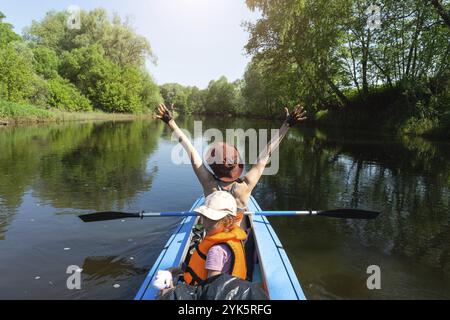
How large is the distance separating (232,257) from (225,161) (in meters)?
1.12

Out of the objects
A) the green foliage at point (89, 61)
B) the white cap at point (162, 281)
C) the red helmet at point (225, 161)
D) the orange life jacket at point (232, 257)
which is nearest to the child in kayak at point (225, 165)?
the red helmet at point (225, 161)

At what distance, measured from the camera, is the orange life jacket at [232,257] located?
2809mm

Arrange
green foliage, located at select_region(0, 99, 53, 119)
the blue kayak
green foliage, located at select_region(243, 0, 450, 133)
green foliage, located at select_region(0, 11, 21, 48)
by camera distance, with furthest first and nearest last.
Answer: green foliage, located at select_region(0, 11, 21, 48), green foliage, located at select_region(0, 99, 53, 119), green foliage, located at select_region(243, 0, 450, 133), the blue kayak

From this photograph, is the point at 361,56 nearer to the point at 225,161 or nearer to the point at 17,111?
the point at 17,111

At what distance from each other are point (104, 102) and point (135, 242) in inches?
1890

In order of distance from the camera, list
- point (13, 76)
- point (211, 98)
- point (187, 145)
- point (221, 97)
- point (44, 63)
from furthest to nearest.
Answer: point (211, 98), point (221, 97), point (44, 63), point (13, 76), point (187, 145)

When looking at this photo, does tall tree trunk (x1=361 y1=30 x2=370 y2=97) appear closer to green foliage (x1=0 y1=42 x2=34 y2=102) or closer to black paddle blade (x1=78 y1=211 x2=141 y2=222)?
black paddle blade (x1=78 y1=211 x2=141 y2=222)

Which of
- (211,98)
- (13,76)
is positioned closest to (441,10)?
(13,76)

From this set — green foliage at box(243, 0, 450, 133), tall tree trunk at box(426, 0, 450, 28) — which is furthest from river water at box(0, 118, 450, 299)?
green foliage at box(243, 0, 450, 133)

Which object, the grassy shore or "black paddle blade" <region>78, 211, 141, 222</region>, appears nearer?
"black paddle blade" <region>78, 211, 141, 222</region>

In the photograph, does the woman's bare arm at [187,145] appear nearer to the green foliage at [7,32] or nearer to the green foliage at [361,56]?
the green foliage at [361,56]

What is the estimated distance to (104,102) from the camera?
5053cm

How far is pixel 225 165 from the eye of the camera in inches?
145

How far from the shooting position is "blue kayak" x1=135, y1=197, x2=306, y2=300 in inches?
138
